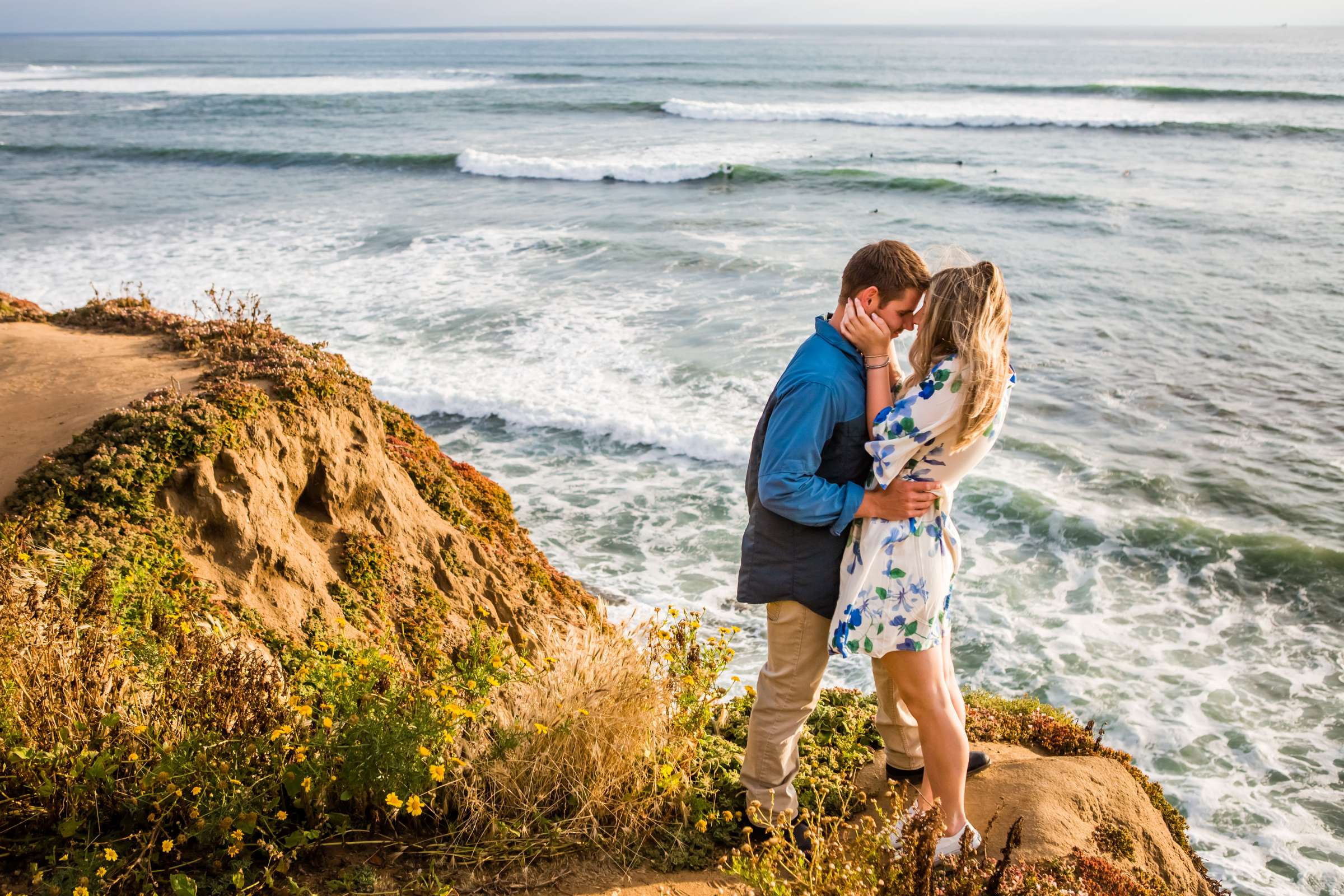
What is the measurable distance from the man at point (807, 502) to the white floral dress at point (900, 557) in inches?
3.0

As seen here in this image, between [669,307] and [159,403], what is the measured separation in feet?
36.5

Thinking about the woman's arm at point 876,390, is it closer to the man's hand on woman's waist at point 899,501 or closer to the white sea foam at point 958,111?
the man's hand on woman's waist at point 899,501

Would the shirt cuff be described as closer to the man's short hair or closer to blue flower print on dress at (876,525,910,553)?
blue flower print on dress at (876,525,910,553)

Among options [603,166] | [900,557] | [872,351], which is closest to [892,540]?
[900,557]

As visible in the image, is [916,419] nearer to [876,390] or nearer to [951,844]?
[876,390]

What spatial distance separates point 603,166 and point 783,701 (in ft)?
96.5

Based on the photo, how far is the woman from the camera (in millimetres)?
3176

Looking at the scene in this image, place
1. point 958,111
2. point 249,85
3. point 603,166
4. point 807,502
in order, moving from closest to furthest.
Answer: point 807,502 < point 603,166 < point 958,111 < point 249,85

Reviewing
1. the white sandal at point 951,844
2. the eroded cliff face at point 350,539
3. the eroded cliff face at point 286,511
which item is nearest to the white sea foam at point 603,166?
the eroded cliff face at point 286,511

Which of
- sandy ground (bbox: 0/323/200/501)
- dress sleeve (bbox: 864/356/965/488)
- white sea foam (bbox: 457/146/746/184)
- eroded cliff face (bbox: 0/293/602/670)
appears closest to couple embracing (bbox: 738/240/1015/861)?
dress sleeve (bbox: 864/356/965/488)

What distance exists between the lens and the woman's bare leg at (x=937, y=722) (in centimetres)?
349

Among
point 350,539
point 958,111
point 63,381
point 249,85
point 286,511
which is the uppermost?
point 249,85

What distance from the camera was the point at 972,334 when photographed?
313 cm

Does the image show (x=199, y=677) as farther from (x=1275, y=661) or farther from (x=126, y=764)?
(x=1275, y=661)
